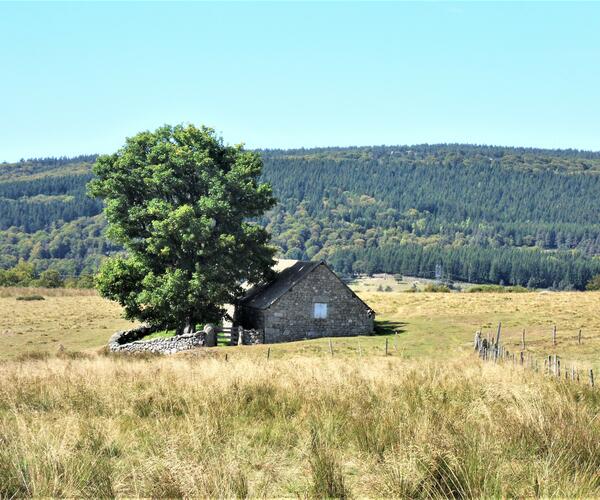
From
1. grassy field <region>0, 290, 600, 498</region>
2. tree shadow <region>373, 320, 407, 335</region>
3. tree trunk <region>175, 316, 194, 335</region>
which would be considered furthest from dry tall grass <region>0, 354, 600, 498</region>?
tree shadow <region>373, 320, 407, 335</region>

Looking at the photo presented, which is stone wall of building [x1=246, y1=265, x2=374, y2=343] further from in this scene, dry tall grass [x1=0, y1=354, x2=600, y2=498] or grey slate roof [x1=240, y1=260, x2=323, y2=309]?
→ dry tall grass [x1=0, y1=354, x2=600, y2=498]

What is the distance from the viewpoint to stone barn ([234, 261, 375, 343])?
138 ft

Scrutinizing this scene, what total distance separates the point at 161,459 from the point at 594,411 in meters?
6.29

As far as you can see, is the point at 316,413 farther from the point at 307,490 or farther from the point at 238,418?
the point at 307,490

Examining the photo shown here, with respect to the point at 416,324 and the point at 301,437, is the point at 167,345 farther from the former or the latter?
the point at 301,437

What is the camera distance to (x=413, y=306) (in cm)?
6312

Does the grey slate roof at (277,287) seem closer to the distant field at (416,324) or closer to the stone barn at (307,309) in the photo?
the stone barn at (307,309)

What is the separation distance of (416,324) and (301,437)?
129 ft

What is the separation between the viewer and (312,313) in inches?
1697

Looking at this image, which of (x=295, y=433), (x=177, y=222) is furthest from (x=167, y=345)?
(x=295, y=433)

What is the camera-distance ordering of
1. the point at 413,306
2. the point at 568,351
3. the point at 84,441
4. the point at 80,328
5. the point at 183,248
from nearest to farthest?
1. the point at 84,441
2. the point at 568,351
3. the point at 183,248
4. the point at 80,328
5. the point at 413,306

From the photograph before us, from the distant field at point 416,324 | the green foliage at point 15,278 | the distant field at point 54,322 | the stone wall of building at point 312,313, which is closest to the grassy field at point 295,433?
the distant field at point 416,324

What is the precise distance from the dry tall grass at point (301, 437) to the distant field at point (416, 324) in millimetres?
14802

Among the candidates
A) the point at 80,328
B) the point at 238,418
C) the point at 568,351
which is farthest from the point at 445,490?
the point at 80,328
